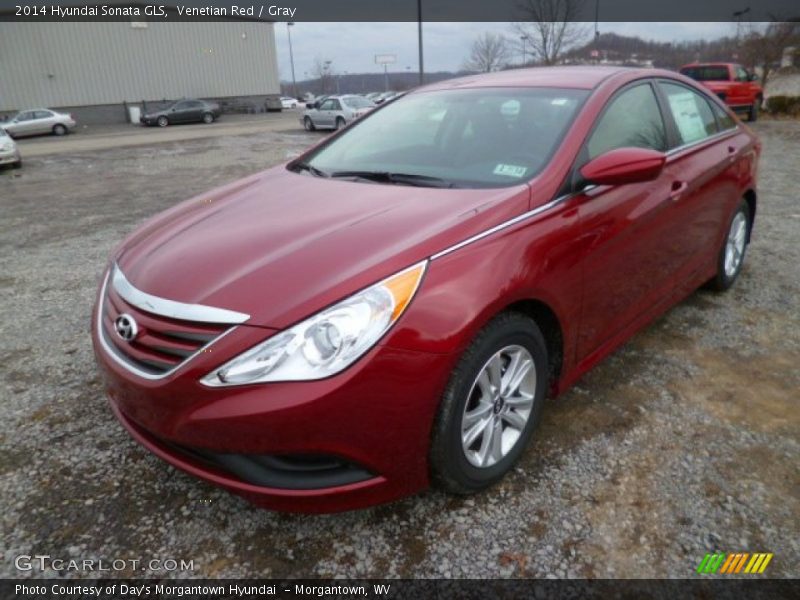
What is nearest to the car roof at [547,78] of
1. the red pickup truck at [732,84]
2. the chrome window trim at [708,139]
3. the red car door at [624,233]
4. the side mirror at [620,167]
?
the red car door at [624,233]

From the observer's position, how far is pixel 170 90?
36375 millimetres

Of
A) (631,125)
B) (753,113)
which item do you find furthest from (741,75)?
(631,125)

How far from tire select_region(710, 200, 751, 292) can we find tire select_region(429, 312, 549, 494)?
2.28 metres

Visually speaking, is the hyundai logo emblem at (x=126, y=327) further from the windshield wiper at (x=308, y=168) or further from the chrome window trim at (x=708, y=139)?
the chrome window trim at (x=708, y=139)

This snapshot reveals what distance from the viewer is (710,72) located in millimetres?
17609

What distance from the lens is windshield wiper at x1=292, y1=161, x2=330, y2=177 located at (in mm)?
2881

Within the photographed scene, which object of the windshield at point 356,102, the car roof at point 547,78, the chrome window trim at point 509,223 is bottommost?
the windshield at point 356,102

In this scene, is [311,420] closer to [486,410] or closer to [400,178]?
[486,410]

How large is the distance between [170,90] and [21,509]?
39262 millimetres

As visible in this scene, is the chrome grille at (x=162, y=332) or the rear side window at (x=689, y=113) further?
the rear side window at (x=689, y=113)

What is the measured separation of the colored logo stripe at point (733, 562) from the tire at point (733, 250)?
2.37 m

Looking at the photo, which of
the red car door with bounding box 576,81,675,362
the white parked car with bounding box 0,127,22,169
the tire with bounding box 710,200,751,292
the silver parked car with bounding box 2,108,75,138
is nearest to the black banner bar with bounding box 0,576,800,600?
the red car door with bounding box 576,81,675,362

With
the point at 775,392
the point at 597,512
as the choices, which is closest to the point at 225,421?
the point at 597,512

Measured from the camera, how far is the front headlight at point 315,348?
167cm
